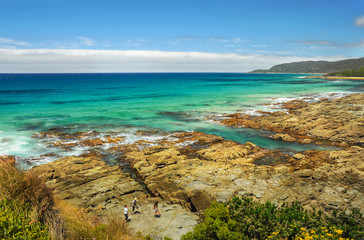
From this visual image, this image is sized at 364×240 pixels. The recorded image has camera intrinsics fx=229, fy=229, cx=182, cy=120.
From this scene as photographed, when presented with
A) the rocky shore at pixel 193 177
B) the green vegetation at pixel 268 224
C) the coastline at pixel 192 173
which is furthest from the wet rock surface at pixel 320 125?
the green vegetation at pixel 268 224

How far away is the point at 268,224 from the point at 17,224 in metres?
10.2

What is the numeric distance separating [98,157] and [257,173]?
638 inches

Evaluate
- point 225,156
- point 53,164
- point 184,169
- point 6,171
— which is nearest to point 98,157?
point 53,164

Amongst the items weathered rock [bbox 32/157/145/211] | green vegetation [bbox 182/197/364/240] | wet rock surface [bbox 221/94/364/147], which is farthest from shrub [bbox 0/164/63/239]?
wet rock surface [bbox 221/94/364/147]

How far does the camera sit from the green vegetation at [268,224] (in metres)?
10.1

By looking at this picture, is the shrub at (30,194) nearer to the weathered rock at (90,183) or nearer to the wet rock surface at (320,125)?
the weathered rock at (90,183)

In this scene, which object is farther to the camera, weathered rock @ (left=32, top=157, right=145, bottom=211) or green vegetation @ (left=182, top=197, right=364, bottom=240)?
weathered rock @ (left=32, top=157, right=145, bottom=211)

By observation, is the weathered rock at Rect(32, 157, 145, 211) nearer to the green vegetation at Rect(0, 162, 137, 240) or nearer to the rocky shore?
the rocky shore

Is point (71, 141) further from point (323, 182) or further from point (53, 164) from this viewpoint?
point (323, 182)

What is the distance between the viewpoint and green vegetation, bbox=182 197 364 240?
1011 centimetres

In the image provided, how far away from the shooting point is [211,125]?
126 feet

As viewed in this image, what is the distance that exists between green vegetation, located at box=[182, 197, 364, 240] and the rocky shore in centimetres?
193

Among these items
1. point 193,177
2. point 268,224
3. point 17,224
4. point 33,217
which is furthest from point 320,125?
point 17,224

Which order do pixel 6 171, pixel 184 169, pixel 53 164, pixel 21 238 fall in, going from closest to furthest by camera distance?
pixel 21 238, pixel 6 171, pixel 184 169, pixel 53 164
